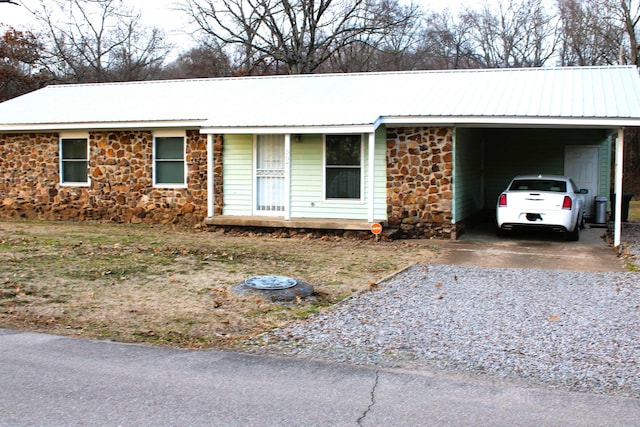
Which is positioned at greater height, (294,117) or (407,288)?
(294,117)

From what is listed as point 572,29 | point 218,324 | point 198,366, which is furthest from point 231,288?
point 572,29

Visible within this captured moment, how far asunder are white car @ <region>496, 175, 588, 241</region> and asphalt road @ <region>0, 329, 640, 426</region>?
985 cm

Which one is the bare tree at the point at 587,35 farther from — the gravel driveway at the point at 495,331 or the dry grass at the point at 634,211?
the gravel driveway at the point at 495,331

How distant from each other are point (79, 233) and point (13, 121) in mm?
5251

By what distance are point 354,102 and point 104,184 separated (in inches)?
293

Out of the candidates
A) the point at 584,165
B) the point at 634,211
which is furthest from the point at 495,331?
the point at 634,211

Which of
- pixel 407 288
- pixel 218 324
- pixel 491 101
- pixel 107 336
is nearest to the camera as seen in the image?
pixel 107 336

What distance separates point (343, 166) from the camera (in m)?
16.4

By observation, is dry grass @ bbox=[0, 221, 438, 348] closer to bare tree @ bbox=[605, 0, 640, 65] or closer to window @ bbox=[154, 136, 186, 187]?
window @ bbox=[154, 136, 186, 187]

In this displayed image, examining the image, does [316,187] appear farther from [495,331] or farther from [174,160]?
[495,331]

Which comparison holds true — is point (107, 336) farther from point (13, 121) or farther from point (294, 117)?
Result: point (13, 121)

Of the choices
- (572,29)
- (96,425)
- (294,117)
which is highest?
(572,29)

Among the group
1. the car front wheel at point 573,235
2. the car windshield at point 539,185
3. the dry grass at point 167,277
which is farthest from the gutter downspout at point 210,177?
the car front wheel at point 573,235

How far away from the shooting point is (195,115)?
57.0 feet
